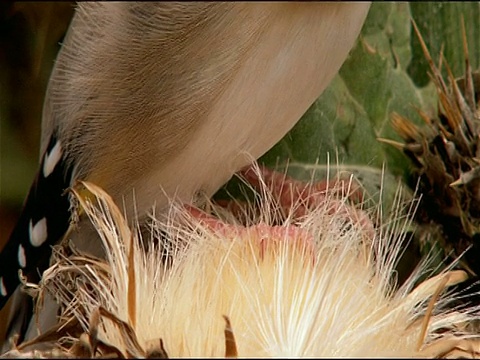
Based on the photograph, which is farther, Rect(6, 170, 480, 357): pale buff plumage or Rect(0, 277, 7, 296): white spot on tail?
Rect(0, 277, 7, 296): white spot on tail

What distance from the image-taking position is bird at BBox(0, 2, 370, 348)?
50cm

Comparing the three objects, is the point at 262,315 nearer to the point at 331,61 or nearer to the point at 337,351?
the point at 337,351

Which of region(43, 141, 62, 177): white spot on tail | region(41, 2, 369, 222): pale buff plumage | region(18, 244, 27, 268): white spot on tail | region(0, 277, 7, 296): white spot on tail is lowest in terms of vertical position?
region(0, 277, 7, 296): white spot on tail

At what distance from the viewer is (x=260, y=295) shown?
470mm

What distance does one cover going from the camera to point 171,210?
555 mm

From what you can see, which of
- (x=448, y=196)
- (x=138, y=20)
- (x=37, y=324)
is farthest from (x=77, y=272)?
(x=448, y=196)

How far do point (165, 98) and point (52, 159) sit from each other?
11 centimetres

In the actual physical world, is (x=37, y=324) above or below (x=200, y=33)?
below

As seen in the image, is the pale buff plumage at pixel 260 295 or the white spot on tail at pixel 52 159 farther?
the white spot on tail at pixel 52 159

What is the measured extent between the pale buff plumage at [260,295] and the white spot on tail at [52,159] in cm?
5

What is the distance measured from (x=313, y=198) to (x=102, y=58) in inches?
6.9

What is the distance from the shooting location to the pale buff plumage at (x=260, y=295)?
0.44m

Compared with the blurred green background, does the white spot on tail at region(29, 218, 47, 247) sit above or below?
below

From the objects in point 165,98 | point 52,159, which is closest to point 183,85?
point 165,98
